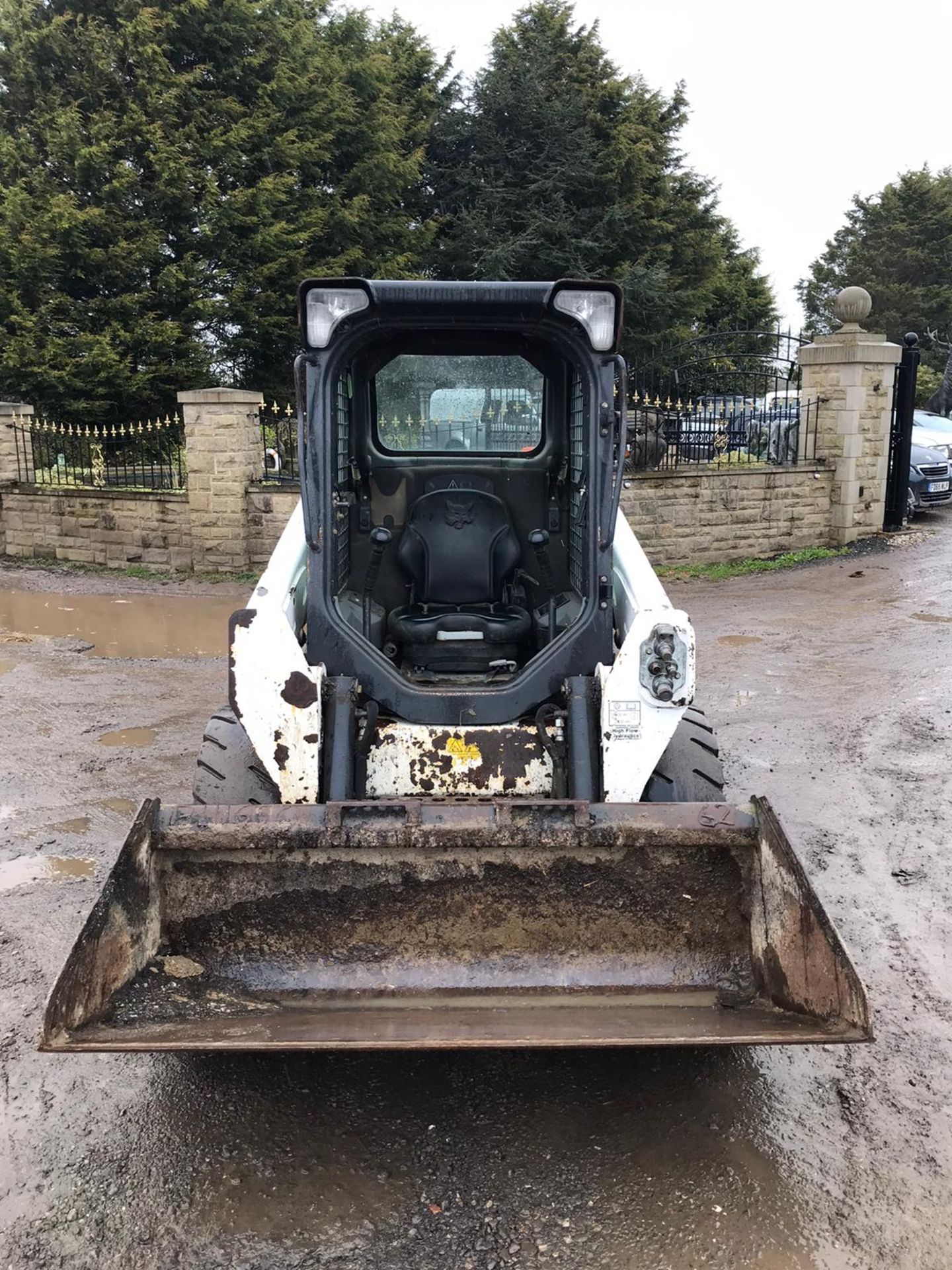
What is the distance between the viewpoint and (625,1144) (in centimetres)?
299

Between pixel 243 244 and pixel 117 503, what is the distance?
353 inches

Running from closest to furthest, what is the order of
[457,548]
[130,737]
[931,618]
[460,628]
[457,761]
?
[457,761] → [460,628] → [457,548] → [130,737] → [931,618]

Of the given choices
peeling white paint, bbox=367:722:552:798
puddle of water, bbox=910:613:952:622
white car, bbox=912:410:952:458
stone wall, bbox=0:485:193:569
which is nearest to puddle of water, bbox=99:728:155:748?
peeling white paint, bbox=367:722:552:798

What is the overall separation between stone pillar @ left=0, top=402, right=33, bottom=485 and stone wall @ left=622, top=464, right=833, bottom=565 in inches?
294

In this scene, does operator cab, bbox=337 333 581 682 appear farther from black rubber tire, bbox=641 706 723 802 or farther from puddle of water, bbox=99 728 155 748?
puddle of water, bbox=99 728 155 748

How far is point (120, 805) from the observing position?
221 inches

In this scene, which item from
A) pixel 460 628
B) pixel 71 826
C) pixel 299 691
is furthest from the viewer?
pixel 71 826

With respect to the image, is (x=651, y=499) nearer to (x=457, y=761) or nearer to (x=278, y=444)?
(x=278, y=444)

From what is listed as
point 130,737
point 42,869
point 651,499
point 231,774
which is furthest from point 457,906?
point 651,499

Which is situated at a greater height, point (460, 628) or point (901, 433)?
point (901, 433)

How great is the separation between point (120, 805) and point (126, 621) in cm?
490

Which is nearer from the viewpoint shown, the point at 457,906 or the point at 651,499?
the point at 457,906

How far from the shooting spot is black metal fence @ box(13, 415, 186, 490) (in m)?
12.3

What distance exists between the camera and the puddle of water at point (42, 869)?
15.6 feet
